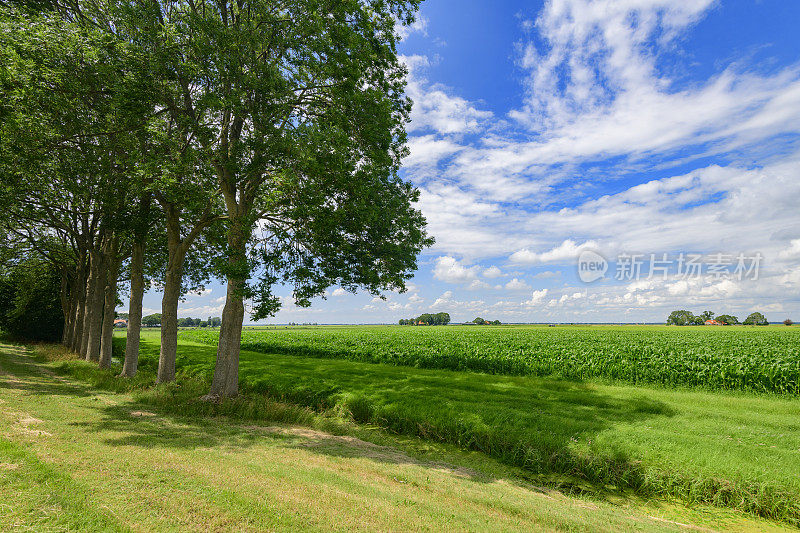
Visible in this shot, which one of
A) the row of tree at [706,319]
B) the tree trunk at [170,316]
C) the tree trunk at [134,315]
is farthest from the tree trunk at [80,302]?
the row of tree at [706,319]

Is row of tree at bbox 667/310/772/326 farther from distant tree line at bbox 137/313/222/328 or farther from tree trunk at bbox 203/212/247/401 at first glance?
distant tree line at bbox 137/313/222/328

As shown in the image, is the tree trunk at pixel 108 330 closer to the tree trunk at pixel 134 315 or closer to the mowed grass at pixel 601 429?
the tree trunk at pixel 134 315

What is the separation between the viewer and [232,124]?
1402 cm

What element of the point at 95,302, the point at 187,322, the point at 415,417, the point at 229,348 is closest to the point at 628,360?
the point at 415,417

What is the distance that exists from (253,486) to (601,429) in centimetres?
870

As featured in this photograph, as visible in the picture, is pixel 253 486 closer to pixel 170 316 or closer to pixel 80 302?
pixel 170 316

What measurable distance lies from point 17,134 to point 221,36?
7047mm

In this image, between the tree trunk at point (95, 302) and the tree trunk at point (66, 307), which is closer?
the tree trunk at point (95, 302)

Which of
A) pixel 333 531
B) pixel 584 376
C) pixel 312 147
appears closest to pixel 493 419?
Result: pixel 333 531

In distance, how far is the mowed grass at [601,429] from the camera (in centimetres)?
754

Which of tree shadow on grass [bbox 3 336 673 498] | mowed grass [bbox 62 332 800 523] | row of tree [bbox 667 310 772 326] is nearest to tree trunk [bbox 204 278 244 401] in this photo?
tree shadow on grass [bbox 3 336 673 498]

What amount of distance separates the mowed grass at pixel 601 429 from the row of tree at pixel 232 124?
4.37m

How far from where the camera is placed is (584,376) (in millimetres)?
19000

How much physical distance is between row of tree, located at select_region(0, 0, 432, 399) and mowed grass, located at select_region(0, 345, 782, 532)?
4.53 m
